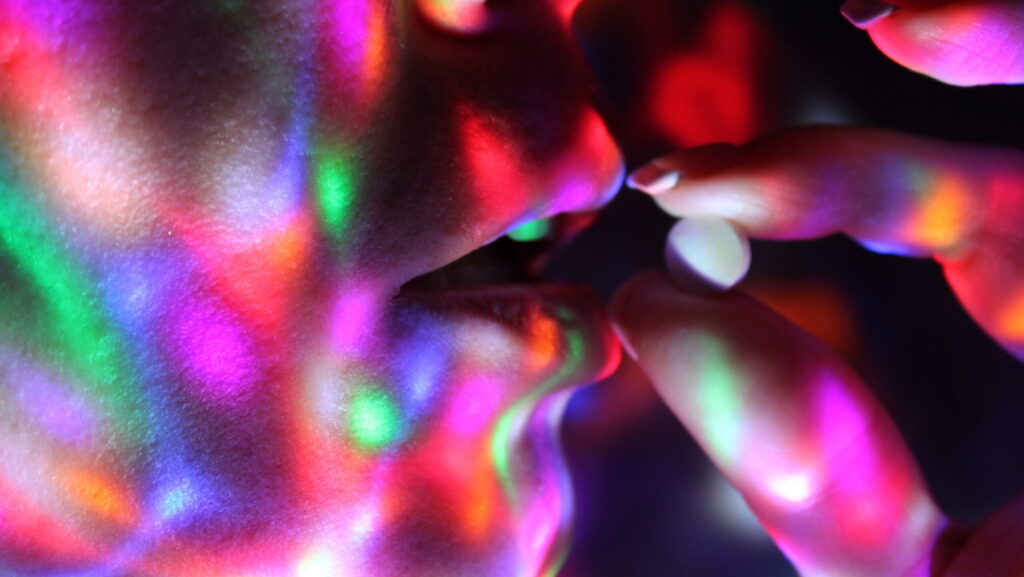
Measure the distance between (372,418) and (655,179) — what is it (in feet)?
0.55

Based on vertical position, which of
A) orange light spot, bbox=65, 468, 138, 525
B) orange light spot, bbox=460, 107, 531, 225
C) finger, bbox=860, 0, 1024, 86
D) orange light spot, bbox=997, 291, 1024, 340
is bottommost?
orange light spot, bbox=997, 291, 1024, 340

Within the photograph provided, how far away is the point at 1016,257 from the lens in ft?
1.39

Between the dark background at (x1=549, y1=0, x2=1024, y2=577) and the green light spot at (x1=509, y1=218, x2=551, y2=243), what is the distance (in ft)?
0.09

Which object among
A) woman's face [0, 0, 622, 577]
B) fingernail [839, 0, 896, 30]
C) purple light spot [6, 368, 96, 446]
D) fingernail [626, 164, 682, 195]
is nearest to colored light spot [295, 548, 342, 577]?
woman's face [0, 0, 622, 577]

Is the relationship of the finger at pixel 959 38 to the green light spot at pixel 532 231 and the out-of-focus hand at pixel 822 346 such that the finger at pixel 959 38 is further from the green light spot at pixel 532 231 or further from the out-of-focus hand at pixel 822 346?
the green light spot at pixel 532 231

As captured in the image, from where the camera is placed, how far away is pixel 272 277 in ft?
1.19

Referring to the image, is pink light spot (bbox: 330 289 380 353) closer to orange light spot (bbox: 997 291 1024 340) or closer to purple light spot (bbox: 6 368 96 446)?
purple light spot (bbox: 6 368 96 446)

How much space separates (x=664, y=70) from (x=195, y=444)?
29cm

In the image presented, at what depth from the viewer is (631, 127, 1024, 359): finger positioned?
43 centimetres

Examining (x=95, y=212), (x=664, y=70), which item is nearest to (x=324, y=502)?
(x=95, y=212)

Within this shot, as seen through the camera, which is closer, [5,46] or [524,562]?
[5,46]

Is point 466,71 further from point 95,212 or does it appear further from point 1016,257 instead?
point 1016,257

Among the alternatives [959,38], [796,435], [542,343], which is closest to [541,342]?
[542,343]

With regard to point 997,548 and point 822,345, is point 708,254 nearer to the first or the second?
point 822,345
